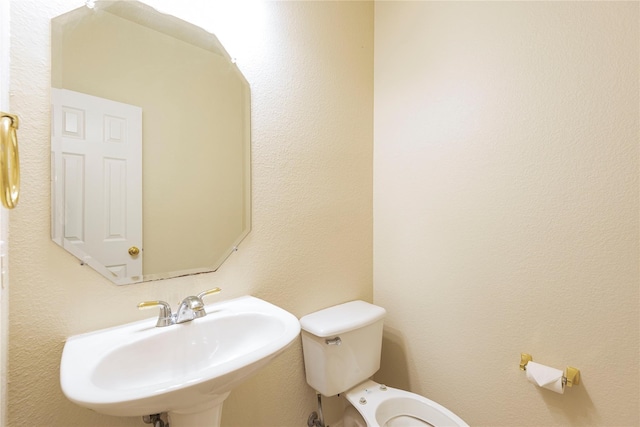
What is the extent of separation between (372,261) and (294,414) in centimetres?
80

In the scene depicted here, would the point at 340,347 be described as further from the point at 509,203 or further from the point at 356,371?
the point at 509,203

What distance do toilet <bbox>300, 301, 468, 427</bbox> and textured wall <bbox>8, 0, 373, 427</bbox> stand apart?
3.9 inches

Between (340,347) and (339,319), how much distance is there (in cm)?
11

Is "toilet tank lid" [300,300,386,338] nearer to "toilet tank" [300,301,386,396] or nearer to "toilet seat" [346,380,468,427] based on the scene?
"toilet tank" [300,301,386,396]

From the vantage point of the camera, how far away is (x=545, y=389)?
1.04 m

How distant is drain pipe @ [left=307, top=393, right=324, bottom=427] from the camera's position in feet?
4.21

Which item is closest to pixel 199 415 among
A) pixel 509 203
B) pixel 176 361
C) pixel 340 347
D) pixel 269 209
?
pixel 176 361

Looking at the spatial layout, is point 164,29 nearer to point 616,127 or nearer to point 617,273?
point 616,127

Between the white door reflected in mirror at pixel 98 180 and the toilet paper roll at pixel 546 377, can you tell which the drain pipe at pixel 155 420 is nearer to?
the white door reflected in mirror at pixel 98 180

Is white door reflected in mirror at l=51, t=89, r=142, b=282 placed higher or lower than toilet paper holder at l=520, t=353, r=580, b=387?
higher

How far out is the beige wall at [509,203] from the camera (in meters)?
0.92

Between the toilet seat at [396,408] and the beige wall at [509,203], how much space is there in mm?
197

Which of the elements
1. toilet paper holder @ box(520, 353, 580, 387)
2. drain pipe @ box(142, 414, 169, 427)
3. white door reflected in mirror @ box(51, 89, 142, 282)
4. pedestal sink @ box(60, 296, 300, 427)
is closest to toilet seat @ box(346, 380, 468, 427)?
toilet paper holder @ box(520, 353, 580, 387)

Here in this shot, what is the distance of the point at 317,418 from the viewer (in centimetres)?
131
